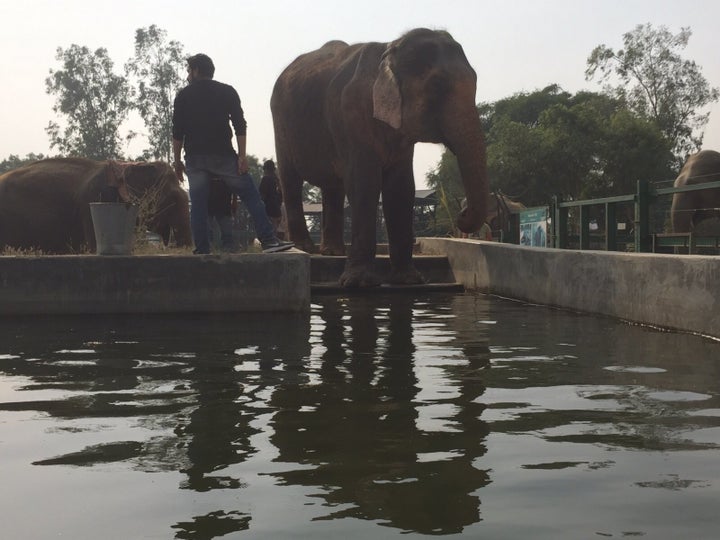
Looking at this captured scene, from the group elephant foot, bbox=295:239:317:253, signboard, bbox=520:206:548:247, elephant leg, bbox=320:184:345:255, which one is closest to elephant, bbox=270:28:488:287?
elephant leg, bbox=320:184:345:255

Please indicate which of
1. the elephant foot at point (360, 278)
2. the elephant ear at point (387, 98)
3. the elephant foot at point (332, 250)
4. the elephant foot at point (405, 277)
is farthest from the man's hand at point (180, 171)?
the elephant foot at point (332, 250)

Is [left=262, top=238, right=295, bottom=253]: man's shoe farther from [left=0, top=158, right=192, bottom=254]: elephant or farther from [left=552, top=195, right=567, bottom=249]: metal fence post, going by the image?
[left=552, top=195, right=567, bottom=249]: metal fence post

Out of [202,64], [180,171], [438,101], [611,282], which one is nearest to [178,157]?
[180,171]

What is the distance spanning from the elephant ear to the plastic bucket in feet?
9.46

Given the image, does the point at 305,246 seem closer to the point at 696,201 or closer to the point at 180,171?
the point at 180,171

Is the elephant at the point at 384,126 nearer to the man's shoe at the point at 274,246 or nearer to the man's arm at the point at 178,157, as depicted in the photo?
the man's shoe at the point at 274,246

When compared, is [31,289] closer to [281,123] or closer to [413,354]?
[413,354]

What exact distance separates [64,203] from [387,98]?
533 cm

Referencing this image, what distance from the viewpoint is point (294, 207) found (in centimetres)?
1470

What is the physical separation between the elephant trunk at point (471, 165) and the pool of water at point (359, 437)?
340 cm

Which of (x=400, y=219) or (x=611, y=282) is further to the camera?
(x=400, y=219)

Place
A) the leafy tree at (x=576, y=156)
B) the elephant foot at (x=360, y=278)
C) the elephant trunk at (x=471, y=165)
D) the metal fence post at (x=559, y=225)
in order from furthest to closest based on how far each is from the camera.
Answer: the leafy tree at (x=576, y=156) < the metal fence post at (x=559, y=225) < the elephant foot at (x=360, y=278) < the elephant trunk at (x=471, y=165)

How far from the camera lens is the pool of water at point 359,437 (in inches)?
118

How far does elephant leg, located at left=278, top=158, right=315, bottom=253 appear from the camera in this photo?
14500mm
